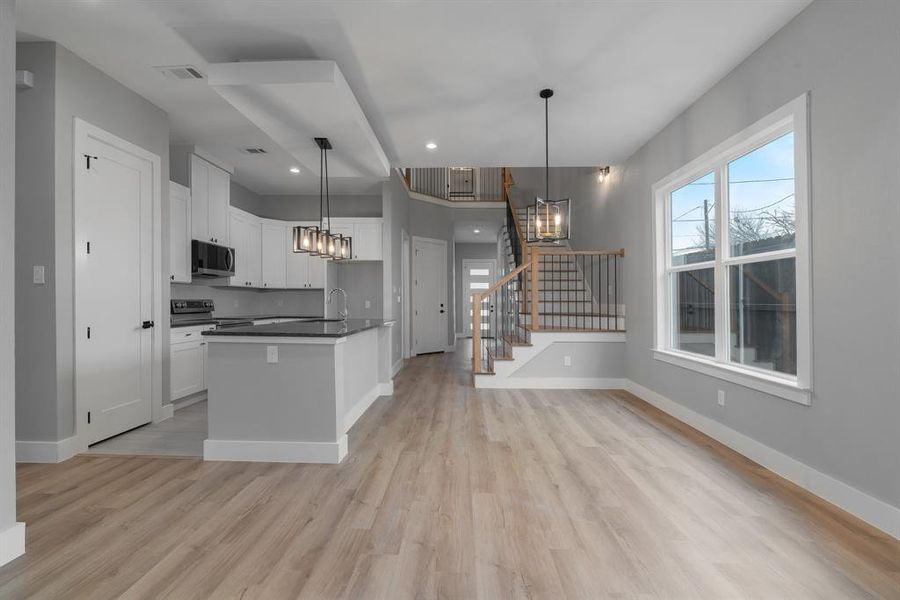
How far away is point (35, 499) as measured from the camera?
249 centimetres

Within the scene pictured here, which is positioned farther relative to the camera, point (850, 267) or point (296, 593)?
point (850, 267)

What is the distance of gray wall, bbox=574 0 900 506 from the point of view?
210 cm

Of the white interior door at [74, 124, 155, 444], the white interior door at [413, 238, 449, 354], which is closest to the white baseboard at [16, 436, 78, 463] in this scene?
the white interior door at [74, 124, 155, 444]

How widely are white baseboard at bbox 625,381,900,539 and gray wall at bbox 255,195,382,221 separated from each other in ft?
18.2

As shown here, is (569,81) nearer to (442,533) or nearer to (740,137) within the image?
(740,137)

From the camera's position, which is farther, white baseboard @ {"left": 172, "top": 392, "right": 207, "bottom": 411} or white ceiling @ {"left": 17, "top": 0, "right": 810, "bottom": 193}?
white baseboard @ {"left": 172, "top": 392, "right": 207, "bottom": 411}

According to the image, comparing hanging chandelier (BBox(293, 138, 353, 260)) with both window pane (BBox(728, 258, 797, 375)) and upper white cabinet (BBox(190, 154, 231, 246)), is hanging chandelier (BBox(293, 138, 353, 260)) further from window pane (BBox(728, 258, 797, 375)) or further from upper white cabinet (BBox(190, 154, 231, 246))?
window pane (BBox(728, 258, 797, 375))

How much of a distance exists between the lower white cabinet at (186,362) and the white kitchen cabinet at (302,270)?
2085 mm

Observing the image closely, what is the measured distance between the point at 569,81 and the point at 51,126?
147 inches

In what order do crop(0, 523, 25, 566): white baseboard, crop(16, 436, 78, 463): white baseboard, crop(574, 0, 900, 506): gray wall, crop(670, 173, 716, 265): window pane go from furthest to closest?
crop(670, 173, 716, 265): window pane, crop(16, 436, 78, 463): white baseboard, crop(574, 0, 900, 506): gray wall, crop(0, 523, 25, 566): white baseboard

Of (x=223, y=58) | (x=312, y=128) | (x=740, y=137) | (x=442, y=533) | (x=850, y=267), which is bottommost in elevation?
(x=442, y=533)

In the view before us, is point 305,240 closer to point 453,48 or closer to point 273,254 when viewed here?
point 453,48

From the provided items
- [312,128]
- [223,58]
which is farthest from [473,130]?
[223,58]

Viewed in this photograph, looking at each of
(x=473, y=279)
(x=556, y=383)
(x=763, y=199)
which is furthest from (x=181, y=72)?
(x=473, y=279)
